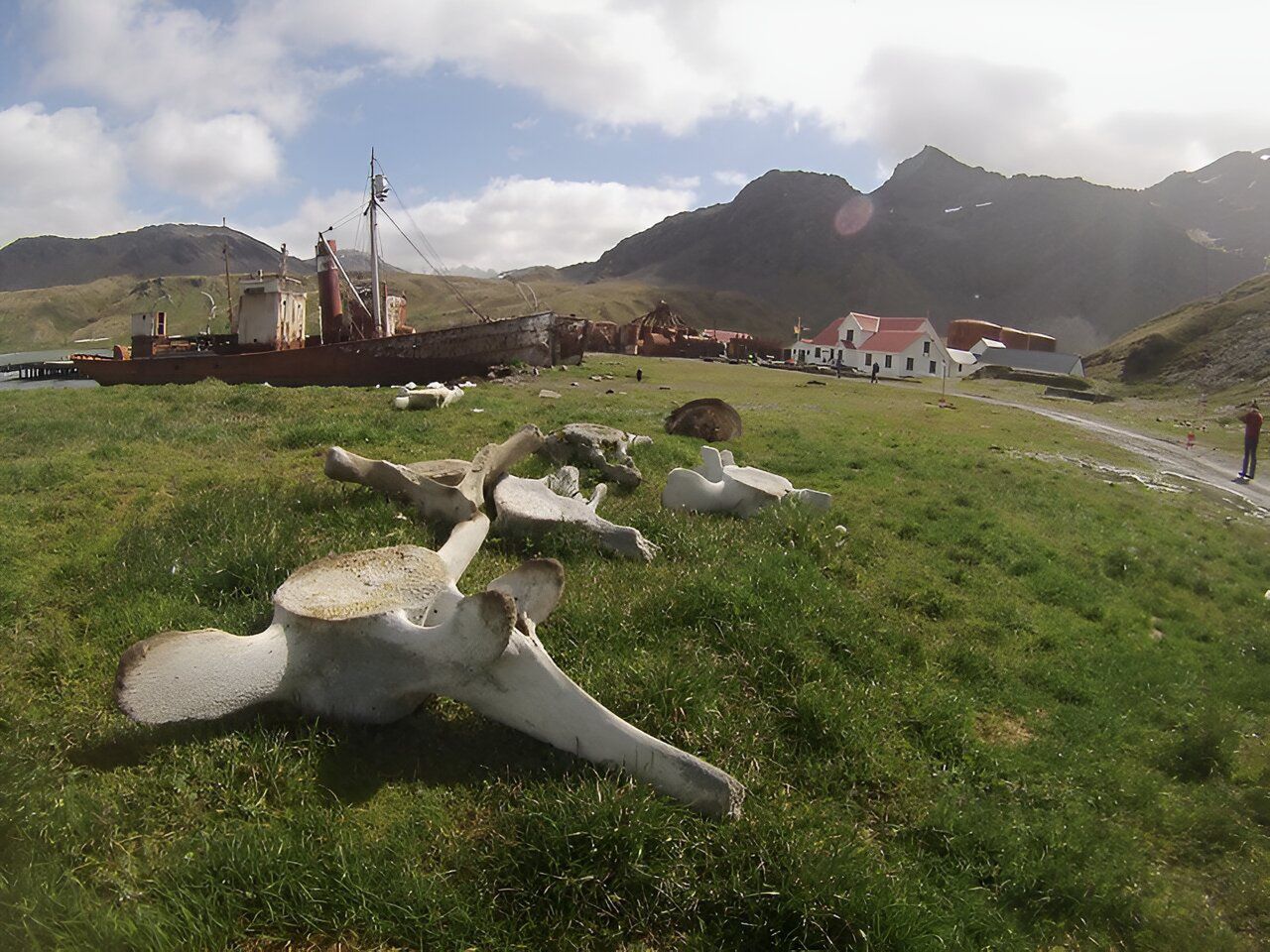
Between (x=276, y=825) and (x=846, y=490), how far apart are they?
9700mm

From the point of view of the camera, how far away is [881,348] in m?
73.3

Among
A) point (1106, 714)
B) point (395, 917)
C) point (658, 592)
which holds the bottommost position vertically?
point (1106, 714)

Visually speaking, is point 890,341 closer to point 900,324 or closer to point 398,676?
point 900,324

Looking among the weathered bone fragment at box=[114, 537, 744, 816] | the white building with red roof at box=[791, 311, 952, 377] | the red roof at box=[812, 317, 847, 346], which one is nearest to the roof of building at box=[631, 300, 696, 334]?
the white building with red roof at box=[791, 311, 952, 377]

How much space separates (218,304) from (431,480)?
6021 inches

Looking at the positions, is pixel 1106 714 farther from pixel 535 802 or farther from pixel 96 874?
pixel 96 874

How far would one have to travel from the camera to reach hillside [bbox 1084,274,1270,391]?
1804 inches

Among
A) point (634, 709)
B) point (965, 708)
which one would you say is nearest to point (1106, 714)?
point (965, 708)

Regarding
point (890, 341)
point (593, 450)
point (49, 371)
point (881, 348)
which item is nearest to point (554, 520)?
point (593, 450)

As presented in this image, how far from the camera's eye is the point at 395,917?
9.28 feet

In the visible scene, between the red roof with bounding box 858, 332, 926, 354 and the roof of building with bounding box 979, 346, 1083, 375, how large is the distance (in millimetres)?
8411

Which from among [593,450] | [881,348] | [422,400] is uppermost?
[881,348]

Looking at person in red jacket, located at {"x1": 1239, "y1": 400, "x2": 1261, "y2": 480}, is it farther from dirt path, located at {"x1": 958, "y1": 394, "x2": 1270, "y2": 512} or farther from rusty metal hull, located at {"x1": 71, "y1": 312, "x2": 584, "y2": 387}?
rusty metal hull, located at {"x1": 71, "y1": 312, "x2": 584, "y2": 387}

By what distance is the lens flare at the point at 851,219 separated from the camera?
186 meters
